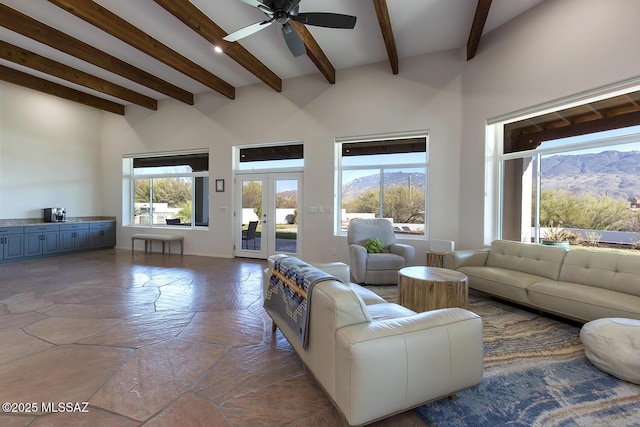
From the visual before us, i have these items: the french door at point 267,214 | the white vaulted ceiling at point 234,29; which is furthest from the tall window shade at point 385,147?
the white vaulted ceiling at point 234,29

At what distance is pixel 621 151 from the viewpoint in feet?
11.1

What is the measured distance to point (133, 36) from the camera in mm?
4344

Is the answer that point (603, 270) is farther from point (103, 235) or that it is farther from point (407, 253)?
point (103, 235)

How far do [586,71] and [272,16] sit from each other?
370 centimetres

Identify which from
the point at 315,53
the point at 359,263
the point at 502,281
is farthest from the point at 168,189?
the point at 502,281

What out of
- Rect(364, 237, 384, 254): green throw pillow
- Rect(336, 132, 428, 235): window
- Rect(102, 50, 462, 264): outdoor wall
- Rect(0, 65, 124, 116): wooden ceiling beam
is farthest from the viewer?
Rect(0, 65, 124, 116): wooden ceiling beam

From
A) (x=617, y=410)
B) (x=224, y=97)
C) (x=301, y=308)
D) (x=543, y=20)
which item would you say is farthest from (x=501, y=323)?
(x=224, y=97)

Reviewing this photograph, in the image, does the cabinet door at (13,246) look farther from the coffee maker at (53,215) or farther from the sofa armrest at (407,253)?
the sofa armrest at (407,253)

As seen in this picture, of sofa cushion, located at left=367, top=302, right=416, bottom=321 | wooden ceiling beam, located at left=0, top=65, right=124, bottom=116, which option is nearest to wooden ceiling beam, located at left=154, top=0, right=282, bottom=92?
sofa cushion, located at left=367, top=302, right=416, bottom=321

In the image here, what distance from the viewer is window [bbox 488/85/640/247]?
337 cm

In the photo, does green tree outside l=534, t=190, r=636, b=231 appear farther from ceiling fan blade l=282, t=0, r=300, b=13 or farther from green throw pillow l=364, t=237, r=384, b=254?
ceiling fan blade l=282, t=0, r=300, b=13

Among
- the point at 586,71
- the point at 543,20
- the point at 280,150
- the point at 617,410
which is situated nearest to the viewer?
the point at 617,410

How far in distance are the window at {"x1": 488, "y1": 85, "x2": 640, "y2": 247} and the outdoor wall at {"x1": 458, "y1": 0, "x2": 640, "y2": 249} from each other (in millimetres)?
346

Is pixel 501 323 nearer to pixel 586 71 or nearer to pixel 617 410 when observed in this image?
pixel 617 410
